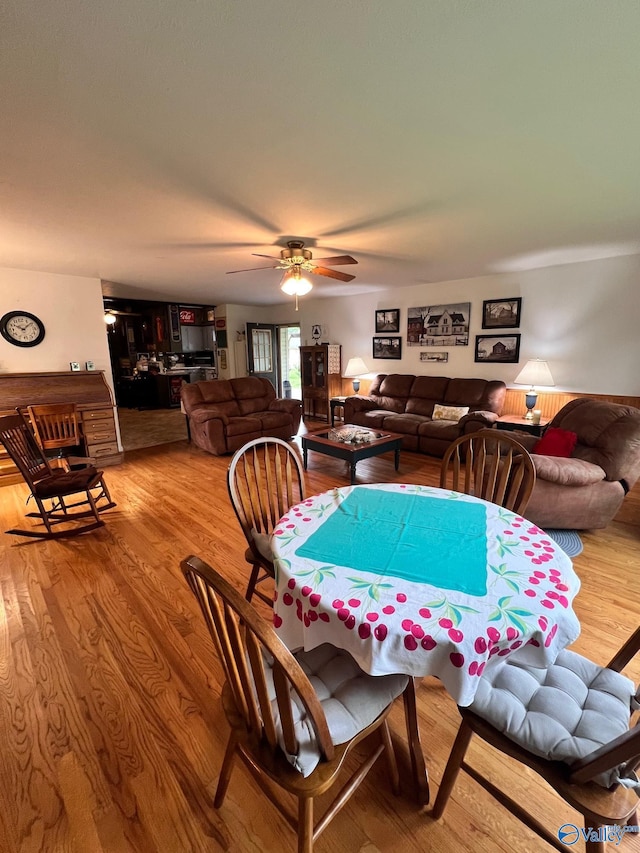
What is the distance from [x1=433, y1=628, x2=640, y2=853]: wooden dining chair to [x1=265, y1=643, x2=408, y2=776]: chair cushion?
0.24 meters

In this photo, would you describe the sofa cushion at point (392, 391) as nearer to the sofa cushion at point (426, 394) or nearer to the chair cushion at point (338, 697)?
the sofa cushion at point (426, 394)

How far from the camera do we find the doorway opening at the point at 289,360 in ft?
28.7

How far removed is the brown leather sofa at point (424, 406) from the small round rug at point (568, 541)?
1.63m

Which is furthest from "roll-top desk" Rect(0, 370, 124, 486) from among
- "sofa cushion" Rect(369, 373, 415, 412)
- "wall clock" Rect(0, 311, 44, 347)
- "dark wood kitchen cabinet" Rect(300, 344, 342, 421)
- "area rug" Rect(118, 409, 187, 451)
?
"sofa cushion" Rect(369, 373, 415, 412)

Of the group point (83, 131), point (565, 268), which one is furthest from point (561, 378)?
point (83, 131)

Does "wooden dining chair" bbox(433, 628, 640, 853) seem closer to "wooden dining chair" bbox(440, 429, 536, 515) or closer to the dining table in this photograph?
the dining table

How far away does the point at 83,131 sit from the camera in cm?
166

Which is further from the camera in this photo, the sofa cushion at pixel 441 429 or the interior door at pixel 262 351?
the interior door at pixel 262 351

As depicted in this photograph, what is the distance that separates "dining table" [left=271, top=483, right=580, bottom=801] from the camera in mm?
Result: 966

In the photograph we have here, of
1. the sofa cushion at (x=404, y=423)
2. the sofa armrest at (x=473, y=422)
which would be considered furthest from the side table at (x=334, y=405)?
the sofa armrest at (x=473, y=422)

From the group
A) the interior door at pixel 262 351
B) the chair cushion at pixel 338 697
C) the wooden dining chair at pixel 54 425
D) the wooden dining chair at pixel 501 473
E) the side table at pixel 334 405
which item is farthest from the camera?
the interior door at pixel 262 351

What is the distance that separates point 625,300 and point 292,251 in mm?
3767

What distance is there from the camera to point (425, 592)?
3.55 ft

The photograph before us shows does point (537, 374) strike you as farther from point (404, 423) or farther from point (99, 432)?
point (99, 432)
